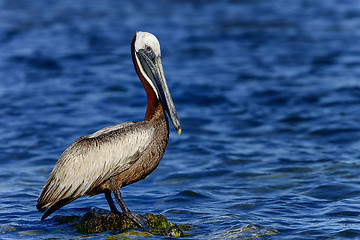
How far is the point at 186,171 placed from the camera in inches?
318

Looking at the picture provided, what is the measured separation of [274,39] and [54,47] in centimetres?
584

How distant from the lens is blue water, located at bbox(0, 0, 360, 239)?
654cm

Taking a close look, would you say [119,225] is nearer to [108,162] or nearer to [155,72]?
[108,162]

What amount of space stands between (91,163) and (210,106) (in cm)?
583

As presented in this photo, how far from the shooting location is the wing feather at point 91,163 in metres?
5.64

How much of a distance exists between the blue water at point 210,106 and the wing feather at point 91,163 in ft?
1.48

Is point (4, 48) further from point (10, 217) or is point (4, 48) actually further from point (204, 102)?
point (10, 217)

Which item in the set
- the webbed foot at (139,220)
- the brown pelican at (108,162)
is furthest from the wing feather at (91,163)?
the webbed foot at (139,220)

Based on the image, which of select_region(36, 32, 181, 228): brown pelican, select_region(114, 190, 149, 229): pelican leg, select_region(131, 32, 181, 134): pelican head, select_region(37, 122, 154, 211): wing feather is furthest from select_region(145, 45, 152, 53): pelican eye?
select_region(114, 190, 149, 229): pelican leg

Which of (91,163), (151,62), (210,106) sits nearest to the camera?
(91,163)

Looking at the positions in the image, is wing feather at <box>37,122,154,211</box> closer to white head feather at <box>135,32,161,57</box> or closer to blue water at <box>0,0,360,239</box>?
blue water at <box>0,0,360,239</box>

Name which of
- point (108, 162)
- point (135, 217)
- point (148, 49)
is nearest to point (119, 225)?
point (135, 217)

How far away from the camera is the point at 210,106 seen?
11.3m

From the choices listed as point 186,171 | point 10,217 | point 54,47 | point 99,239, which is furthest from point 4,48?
point 99,239
